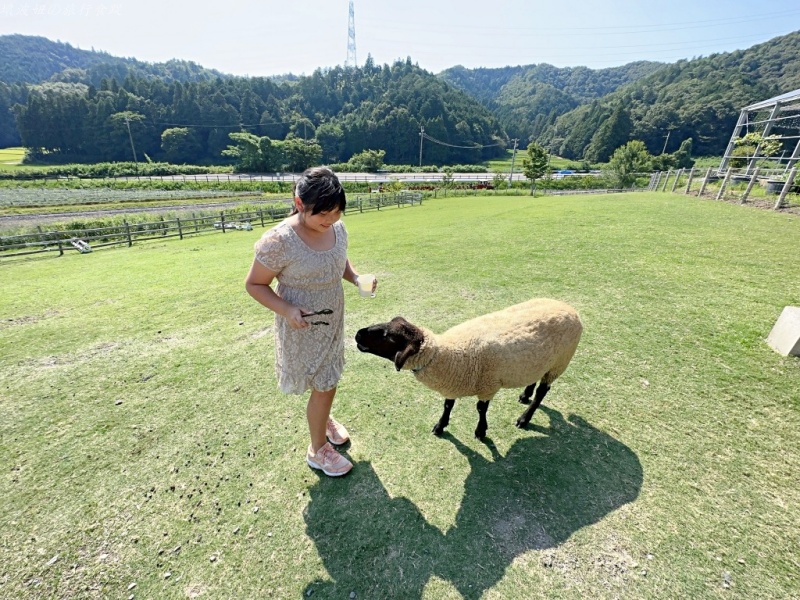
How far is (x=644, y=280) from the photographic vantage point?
753cm

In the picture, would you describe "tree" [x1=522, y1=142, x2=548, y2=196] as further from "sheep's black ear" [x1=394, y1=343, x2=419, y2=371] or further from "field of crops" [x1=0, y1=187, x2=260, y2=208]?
"sheep's black ear" [x1=394, y1=343, x2=419, y2=371]

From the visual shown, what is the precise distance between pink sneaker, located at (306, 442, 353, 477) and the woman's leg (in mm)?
77

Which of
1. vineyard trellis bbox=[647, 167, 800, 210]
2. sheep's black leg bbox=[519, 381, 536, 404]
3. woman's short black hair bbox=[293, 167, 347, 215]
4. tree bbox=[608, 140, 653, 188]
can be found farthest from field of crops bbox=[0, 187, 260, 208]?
sheep's black leg bbox=[519, 381, 536, 404]

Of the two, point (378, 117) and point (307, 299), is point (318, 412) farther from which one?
point (378, 117)

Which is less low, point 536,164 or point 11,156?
point 536,164

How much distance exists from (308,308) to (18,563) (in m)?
2.76

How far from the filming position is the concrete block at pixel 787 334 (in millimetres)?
4383

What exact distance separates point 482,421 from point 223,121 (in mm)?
144566

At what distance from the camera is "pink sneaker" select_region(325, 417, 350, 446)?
3580mm

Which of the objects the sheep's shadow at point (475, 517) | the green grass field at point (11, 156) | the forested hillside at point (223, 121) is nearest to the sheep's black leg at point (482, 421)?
the sheep's shadow at point (475, 517)

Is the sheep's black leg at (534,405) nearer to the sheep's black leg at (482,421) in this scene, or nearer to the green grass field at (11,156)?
the sheep's black leg at (482,421)

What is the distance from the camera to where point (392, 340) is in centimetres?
322

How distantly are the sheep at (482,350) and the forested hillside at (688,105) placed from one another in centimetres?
12299

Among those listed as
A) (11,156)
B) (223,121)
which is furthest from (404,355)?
(11,156)
